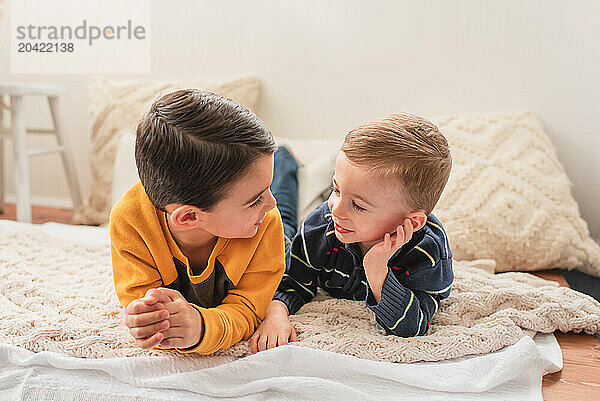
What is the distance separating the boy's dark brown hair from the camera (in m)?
0.89

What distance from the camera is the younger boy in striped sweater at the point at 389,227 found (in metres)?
1.01

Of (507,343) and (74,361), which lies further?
(507,343)

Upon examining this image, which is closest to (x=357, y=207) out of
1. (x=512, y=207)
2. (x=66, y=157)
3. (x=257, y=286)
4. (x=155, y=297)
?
(x=257, y=286)

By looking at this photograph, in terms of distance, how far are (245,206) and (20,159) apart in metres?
1.29

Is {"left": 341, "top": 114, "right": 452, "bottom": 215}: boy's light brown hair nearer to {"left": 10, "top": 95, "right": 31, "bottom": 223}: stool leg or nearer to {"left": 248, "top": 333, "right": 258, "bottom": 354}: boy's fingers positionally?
{"left": 248, "top": 333, "right": 258, "bottom": 354}: boy's fingers

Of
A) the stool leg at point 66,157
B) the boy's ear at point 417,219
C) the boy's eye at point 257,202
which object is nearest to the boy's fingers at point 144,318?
the boy's eye at point 257,202

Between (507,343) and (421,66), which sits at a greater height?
(421,66)

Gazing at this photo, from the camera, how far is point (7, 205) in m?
2.48

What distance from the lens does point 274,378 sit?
946mm

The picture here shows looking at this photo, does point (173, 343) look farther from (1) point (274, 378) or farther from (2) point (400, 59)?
(2) point (400, 59)

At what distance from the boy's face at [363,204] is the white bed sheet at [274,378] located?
214 mm

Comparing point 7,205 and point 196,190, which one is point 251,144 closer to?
point 196,190

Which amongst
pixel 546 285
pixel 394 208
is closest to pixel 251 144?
pixel 394 208

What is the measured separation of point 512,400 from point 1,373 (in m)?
0.82
